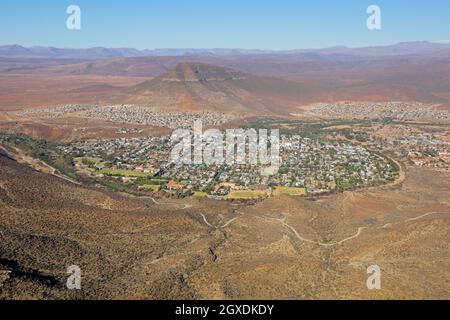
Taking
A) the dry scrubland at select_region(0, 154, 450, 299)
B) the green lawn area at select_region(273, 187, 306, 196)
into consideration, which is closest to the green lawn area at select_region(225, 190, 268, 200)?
the green lawn area at select_region(273, 187, 306, 196)

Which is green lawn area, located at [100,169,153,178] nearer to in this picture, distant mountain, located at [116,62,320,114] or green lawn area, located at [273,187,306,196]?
green lawn area, located at [273,187,306,196]

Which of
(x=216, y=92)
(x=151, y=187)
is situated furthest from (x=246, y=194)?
(x=216, y=92)

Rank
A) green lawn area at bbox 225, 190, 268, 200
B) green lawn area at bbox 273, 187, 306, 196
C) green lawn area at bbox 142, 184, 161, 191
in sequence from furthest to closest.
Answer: green lawn area at bbox 142, 184, 161, 191 → green lawn area at bbox 273, 187, 306, 196 → green lawn area at bbox 225, 190, 268, 200

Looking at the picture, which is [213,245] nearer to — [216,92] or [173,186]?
[173,186]

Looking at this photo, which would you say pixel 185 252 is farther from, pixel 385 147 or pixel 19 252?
pixel 385 147
